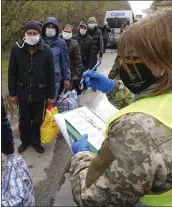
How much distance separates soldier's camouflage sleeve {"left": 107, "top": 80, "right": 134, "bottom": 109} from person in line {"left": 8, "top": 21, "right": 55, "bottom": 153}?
1832 millimetres

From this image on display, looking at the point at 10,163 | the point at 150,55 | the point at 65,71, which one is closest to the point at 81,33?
the point at 65,71

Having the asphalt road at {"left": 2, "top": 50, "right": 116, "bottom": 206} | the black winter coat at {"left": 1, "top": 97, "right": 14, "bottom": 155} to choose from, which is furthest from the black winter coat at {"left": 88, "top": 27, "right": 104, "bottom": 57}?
the black winter coat at {"left": 1, "top": 97, "right": 14, "bottom": 155}

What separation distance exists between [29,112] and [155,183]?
330 cm

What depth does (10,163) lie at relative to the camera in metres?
2.63

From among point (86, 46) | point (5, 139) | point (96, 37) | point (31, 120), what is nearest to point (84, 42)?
point (86, 46)

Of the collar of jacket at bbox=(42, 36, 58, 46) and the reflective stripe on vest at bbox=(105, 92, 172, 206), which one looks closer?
the reflective stripe on vest at bbox=(105, 92, 172, 206)

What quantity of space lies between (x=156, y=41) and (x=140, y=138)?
340 mm

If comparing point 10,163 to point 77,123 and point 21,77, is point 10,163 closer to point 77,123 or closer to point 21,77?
point 77,123

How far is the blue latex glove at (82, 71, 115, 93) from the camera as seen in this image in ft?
7.24

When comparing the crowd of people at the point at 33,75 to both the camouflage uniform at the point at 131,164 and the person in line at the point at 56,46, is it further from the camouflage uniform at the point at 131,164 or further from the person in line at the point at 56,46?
the camouflage uniform at the point at 131,164

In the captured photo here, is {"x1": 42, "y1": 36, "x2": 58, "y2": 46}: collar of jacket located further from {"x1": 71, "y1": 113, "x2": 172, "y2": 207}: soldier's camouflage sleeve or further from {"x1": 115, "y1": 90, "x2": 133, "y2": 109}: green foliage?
{"x1": 71, "y1": 113, "x2": 172, "y2": 207}: soldier's camouflage sleeve

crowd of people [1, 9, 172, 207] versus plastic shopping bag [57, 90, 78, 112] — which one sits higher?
crowd of people [1, 9, 172, 207]

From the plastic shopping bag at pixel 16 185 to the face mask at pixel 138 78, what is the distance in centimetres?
149

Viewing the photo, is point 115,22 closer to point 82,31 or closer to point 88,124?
point 82,31
